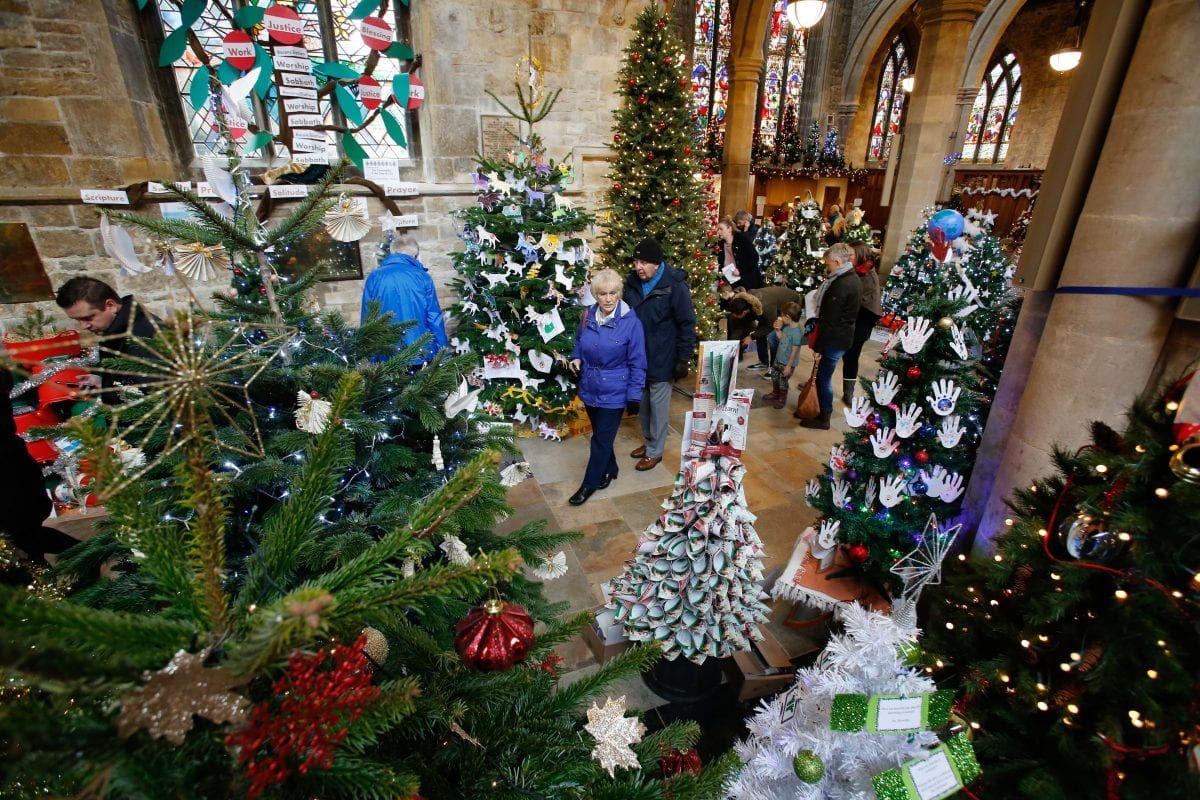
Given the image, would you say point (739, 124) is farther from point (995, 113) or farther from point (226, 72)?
point (995, 113)

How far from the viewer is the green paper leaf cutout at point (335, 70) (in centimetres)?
518

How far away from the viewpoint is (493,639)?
1152 mm

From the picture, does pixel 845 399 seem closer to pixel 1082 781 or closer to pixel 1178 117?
pixel 1178 117

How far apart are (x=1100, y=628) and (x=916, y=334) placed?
1.58 m

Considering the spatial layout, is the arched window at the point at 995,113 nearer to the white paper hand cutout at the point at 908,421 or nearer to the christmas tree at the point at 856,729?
the white paper hand cutout at the point at 908,421

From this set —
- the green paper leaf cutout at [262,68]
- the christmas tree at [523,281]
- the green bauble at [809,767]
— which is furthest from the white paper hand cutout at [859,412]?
the green paper leaf cutout at [262,68]

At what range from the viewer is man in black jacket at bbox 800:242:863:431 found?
464cm

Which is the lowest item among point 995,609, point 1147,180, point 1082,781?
point 1082,781

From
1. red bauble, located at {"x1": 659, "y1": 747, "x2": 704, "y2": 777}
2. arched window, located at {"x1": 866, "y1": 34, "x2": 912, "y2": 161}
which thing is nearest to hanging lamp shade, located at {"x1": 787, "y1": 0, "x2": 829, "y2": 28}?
red bauble, located at {"x1": 659, "y1": 747, "x2": 704, "y2": 777}

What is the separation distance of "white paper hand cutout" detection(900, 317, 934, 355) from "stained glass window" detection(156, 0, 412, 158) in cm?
543

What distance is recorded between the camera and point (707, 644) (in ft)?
7.70

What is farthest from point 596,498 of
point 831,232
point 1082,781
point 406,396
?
point 831,232

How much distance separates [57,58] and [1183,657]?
23.3 ft

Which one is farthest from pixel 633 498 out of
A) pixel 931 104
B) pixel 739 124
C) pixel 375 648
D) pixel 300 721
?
pixel 739 124
